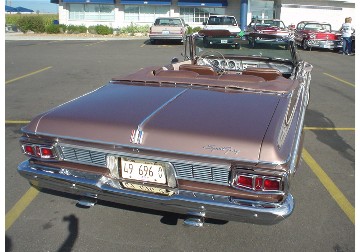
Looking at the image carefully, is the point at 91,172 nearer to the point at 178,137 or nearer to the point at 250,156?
the point at 178,137

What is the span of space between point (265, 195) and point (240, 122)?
Result: 56 cm

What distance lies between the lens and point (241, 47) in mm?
5535

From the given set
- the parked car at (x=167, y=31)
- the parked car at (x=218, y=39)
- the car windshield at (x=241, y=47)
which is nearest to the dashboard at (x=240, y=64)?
the car windshield at (x=241, y=47)

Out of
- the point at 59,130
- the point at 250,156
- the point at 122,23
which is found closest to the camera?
the point at 250,156

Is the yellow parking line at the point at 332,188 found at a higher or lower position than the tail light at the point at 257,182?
lower

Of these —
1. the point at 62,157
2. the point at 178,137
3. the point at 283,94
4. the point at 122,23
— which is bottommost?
the point at 62,157

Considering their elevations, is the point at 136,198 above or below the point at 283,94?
below

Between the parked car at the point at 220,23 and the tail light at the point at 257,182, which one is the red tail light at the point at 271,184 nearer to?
the tail light at the point at 257,182

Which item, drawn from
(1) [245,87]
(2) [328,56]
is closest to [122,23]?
(2) [328,56]

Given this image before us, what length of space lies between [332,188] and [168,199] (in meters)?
2.14

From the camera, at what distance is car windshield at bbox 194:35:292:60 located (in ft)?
17.2

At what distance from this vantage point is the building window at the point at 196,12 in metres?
30.7

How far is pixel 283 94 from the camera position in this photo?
3.27 meters

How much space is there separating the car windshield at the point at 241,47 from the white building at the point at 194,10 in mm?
25015
